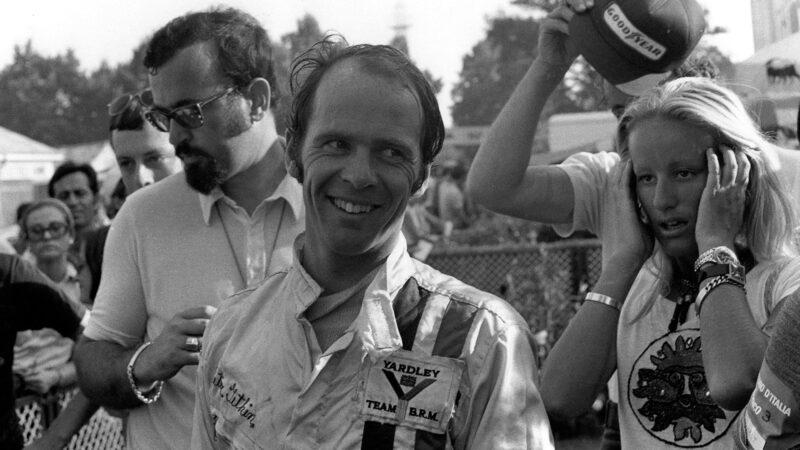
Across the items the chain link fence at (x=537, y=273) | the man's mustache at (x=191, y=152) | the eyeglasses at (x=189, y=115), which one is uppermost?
the eyeglasses at (x=189, y=115)

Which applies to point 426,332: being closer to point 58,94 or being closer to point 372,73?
point 372,73

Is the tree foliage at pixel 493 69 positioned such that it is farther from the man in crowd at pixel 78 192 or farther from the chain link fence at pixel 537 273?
the man in crowd at pixel 78 192

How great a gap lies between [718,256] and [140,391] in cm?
178

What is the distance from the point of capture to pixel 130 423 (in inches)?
145

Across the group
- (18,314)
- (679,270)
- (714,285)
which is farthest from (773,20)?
(18,314)

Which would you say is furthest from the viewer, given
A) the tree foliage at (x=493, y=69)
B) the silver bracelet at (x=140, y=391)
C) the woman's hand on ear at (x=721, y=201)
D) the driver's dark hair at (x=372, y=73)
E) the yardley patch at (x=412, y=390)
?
the tree foliage at (x=493, y=69)

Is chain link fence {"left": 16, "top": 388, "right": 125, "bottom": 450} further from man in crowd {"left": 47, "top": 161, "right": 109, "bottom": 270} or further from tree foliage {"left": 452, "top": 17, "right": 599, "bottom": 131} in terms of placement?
tree foliage {"left": 452, "top": 17, "right": 599, "bottom": 131}

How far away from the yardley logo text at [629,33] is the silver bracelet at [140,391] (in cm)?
177

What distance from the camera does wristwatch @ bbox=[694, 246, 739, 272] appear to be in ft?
9.51

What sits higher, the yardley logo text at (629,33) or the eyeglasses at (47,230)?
the yardley logo text at (629,33)

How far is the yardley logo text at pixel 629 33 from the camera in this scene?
3488mm

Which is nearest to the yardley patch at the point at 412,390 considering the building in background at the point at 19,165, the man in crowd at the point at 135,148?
the man in crowd at the point at 135,148

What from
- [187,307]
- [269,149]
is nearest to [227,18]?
[269,149]

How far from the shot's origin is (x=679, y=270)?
318cm
